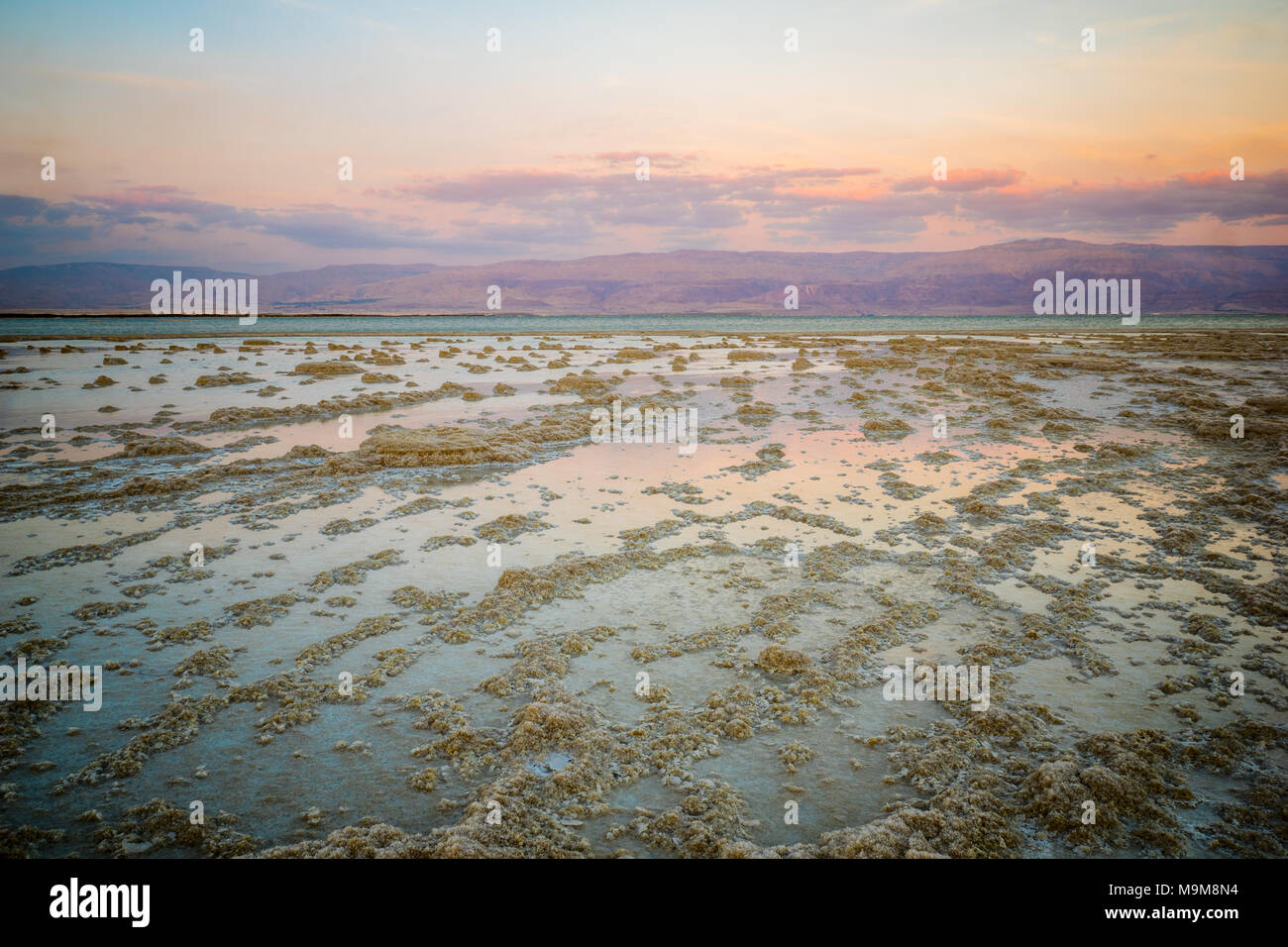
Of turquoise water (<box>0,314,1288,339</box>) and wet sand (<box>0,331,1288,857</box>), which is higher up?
turquoise water (<box>0,314,1288,339</box>)

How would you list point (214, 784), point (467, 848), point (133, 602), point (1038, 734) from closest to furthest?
point (467, 848) < point (214, 784) < point (1038, 734) < point (133, 602)

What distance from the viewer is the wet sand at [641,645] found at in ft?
13.1

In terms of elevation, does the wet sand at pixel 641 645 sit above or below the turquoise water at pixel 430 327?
below

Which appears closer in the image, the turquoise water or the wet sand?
the wet sand

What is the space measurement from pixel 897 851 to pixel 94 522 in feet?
37.4

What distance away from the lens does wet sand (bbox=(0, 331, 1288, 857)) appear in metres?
3.98

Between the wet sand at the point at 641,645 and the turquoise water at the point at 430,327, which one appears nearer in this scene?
the wet sand at the point at 641,645

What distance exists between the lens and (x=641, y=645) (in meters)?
6.21

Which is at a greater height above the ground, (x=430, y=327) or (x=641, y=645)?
(x=430, y=327)

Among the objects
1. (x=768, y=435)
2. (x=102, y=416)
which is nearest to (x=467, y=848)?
(x=768, y=435)

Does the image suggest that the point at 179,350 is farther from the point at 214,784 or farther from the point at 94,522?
the point at 214,784

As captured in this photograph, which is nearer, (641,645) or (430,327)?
(641,645)
